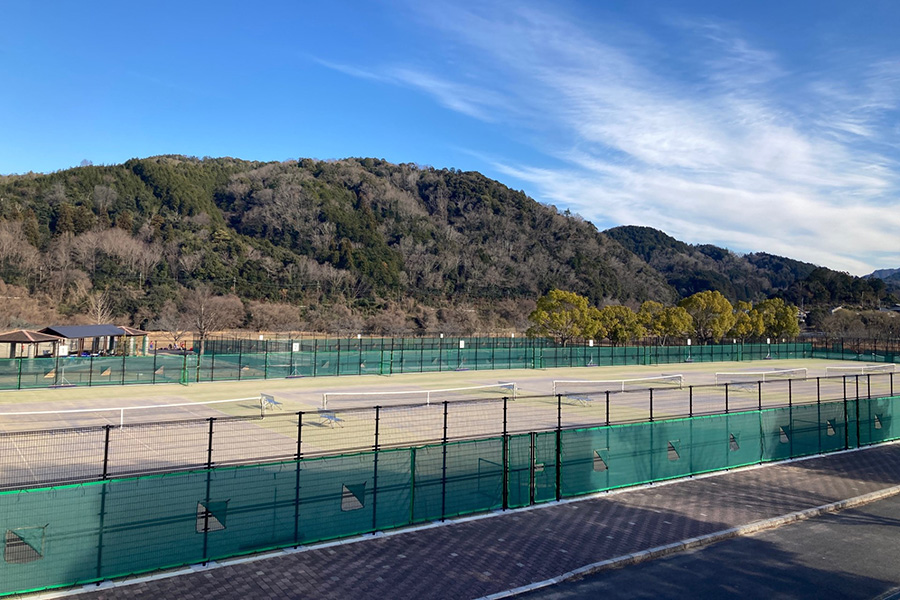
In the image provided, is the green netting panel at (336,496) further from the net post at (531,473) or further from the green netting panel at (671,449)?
the green netting panel at (671,449)

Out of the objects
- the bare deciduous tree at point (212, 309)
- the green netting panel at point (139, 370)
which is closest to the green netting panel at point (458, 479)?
the green netting panel at point (139, 370)

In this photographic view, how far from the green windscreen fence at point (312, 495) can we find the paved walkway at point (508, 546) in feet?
1.10

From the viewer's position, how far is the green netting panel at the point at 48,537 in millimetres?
7574

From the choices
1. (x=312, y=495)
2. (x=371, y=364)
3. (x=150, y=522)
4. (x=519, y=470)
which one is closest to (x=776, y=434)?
(x=519, y=470)

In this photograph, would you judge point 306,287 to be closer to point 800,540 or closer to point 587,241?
point 587,241

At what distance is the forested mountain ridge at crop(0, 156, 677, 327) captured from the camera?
91.2 meters

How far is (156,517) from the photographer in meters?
8.52

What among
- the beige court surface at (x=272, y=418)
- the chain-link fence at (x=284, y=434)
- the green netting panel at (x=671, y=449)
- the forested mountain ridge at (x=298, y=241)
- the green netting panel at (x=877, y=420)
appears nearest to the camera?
the green netting panel at (x=671, y=449)

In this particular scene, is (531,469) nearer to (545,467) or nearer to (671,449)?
(545,467)

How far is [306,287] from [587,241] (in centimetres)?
8011

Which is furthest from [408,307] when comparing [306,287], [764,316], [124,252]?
[764,316]

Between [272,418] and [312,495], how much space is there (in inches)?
571

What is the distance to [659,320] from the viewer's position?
72375 mm

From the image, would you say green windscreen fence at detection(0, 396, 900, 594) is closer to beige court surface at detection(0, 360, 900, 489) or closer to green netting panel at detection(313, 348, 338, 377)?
beige court surface at detection(0, 360, 900, 489)
